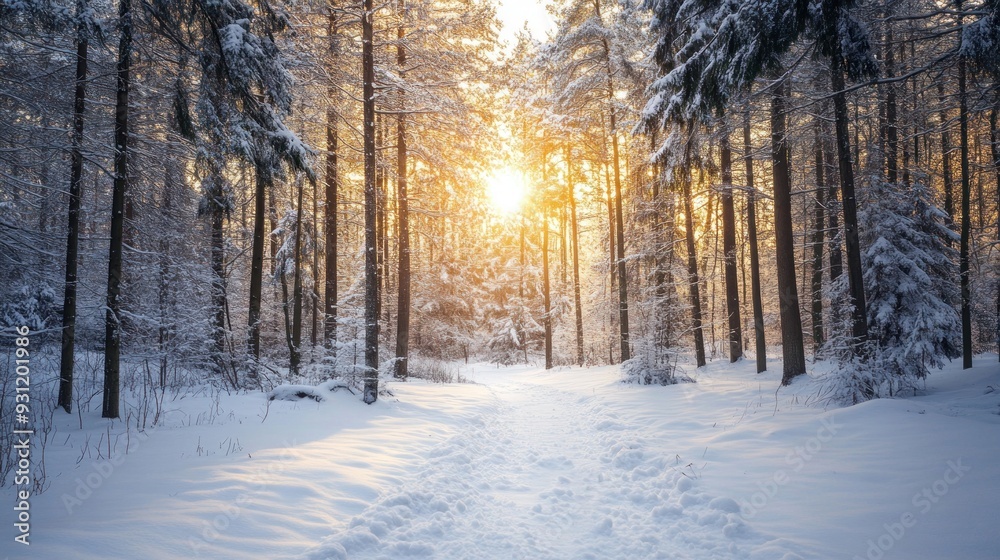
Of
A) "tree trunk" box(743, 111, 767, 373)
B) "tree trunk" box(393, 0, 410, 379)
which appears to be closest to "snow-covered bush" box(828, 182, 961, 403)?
"tree trunk" box(743, 111, 767, 373)

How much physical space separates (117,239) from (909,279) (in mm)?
17181

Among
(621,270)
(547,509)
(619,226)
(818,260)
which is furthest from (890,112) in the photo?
(547,509)

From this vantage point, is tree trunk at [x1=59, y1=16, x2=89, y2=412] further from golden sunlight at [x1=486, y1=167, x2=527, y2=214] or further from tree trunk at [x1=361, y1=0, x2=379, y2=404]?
golden sunlight at [x1=486, y1=167, x2=527, y2=214]

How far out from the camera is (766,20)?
5867 mm

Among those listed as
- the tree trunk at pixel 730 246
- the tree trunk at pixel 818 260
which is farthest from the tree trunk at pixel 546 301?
the tree trunk at pixel 818 260

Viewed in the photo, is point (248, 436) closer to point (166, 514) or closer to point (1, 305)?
point (166, 514)

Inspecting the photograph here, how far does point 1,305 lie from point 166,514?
26.5 ft

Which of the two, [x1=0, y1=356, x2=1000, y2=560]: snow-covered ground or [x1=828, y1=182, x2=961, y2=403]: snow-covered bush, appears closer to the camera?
[x1=0, y1=356, x2=1000, y2=560]: snow-covered ground

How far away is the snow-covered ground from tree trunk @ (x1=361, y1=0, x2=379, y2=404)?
1.49m

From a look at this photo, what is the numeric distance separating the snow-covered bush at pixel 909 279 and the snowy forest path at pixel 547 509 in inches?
254

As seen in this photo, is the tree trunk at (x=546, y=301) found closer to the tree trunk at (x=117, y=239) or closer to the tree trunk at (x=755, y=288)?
the tree trunk at (x=755, y=288)

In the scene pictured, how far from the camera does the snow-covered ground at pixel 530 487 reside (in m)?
3.35

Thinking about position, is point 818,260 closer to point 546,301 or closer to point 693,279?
point 693,279

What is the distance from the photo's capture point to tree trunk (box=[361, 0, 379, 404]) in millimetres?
9109
